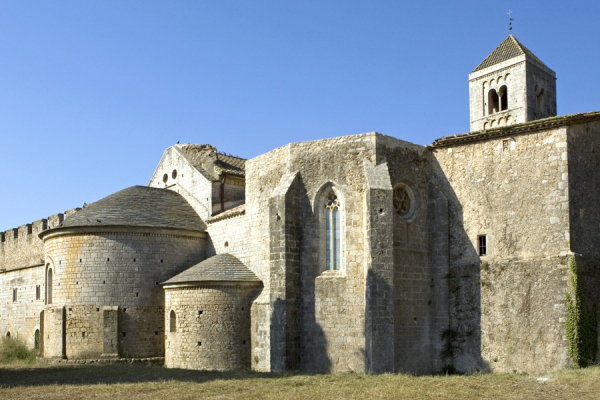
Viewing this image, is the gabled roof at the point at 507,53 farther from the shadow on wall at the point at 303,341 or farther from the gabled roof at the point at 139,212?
the shadow on wall at the point at 303,341

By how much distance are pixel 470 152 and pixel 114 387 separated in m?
13.0

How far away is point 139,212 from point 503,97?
2085 cm

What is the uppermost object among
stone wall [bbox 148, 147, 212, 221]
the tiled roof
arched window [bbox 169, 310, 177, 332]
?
stone wall [bbox 148, 147, 212, 221]

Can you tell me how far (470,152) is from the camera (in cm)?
2245

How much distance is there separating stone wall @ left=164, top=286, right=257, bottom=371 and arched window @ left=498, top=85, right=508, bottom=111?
64.9 feet

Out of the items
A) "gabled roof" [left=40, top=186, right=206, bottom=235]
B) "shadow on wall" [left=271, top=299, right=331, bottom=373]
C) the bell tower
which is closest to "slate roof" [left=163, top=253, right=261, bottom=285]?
"shadow on wall" [left=271, top=299, right=331, bottom=373]

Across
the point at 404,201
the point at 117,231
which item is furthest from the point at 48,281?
the point at 404,201

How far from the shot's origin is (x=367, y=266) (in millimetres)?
20844

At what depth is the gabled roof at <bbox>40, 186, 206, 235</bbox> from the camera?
87.3ft

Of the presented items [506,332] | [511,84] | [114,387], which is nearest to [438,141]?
[506,332]

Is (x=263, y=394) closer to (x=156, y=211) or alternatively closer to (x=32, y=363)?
(x=156, y=211)

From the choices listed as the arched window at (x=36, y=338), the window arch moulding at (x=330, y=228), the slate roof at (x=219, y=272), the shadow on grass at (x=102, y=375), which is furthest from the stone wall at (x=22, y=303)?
the window arch moulding at (x=330, y=228)

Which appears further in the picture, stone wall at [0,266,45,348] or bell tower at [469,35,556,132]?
bell tower at [469,35,556,132]

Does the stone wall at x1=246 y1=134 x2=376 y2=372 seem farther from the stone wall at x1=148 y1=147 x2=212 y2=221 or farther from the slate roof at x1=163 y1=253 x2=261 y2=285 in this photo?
the stone wall at x1=148 y1=147 x2=212 y2=221
